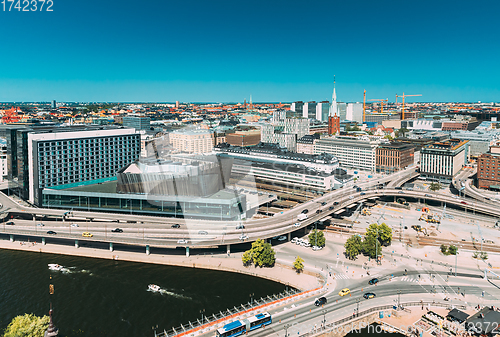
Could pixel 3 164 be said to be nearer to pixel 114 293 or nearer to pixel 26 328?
pixel 114 293

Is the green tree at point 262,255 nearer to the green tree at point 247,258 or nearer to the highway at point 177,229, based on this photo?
the green tree at point 247,258

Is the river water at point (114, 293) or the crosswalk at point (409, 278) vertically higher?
the crosswalk at point (409, 278)

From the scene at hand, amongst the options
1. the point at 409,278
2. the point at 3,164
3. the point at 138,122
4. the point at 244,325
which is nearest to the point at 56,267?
the point at 244,325

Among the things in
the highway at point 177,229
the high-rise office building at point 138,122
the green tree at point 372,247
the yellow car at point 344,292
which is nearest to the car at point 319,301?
the yellow car at point 344,292

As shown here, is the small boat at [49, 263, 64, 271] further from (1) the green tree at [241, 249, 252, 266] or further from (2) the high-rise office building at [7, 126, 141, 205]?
(1) the green tree at [241, 249, 252, 266]

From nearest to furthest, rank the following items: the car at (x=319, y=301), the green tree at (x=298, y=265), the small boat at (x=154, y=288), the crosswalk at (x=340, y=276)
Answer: the car at (x=319, y=301), the small boat at (x=154, y=288), the crosswalk at (x=340, y=276), the green tree at (x=298, y=265)

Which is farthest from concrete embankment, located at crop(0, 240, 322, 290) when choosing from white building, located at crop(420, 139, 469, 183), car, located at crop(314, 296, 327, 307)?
white building, located at crop(420, 139, 469, 183)

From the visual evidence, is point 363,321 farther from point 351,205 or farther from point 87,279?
point 351,205

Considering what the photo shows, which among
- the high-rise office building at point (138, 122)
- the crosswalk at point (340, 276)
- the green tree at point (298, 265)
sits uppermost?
the high-rise office building at point (138, 122)
